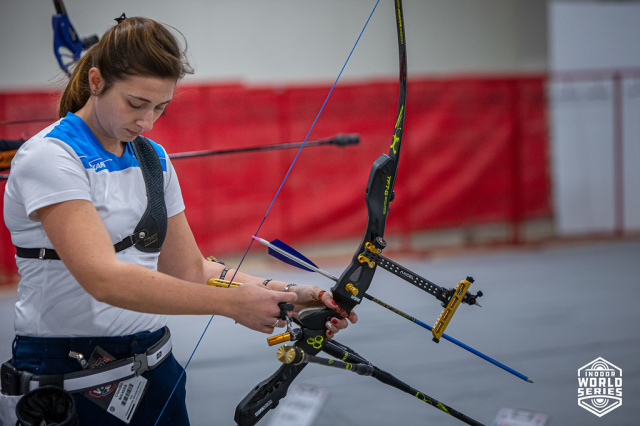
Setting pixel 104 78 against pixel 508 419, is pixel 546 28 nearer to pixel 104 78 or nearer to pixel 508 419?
pixel 508 419

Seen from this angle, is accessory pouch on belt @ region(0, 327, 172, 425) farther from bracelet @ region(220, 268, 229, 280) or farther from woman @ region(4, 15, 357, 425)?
bracelet @ region(220, 268, 229, 280)

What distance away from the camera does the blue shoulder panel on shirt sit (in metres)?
1.03

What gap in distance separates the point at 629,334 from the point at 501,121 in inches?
101

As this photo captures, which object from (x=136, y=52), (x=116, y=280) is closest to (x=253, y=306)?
(x=116, y=280)

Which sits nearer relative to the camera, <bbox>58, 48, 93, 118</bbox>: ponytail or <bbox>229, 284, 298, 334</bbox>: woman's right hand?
<bbox>229, 284, 298, 334</bbox>: woman's right hand

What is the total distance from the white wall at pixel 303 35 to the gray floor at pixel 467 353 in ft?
6.79

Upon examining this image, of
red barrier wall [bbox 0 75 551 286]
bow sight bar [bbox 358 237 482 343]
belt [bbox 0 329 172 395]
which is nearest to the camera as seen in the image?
belt [bbox 0 329 172 395]

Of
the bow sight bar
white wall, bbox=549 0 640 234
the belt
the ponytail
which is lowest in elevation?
the belt

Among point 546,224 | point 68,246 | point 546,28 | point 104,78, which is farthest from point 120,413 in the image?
point 546,28

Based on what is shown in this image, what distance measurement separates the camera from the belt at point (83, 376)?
1095 mm

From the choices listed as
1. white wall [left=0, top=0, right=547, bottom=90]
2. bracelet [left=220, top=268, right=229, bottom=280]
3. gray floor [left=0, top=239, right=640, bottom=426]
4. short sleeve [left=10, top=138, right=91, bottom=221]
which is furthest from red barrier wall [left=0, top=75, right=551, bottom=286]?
short sleeve [left=10, top=138, right=91, bottom=221]

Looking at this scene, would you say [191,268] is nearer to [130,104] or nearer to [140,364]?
[140,364]

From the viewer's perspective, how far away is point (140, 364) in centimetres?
118

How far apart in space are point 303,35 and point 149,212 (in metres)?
4.87
